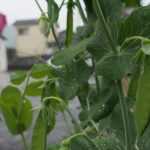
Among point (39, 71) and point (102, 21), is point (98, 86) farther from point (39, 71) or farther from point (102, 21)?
point (102, 21)

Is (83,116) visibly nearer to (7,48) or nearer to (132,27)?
(132,27)

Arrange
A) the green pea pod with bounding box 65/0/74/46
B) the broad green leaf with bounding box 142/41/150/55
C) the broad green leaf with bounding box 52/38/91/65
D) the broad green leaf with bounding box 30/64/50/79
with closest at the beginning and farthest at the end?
1. the broad green leaf with bounding box 142/41/150/55
2. the broad green leaf with bounding box 52/38/91/65
3. the green pea pod with bounding box 65/0/74/46
4. the broad green leaf with bounding box 30/64/50/79

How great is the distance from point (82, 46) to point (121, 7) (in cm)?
5

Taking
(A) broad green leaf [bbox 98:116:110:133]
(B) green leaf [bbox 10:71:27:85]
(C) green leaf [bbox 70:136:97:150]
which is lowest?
(B) green leaf [bbox 10:71:27:85]

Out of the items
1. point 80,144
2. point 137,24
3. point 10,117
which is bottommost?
point 10,117

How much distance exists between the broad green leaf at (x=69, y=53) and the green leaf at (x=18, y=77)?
0.87ft

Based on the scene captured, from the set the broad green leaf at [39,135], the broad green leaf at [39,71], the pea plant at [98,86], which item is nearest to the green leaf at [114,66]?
the pea plant at [98,86]

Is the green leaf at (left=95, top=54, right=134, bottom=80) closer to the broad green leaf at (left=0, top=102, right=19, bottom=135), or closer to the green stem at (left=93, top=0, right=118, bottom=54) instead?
the green stem at (left=93, top=0, right=118, bottom=54)

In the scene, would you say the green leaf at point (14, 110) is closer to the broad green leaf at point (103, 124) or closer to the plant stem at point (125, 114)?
the broad green leaf at point (103, 124)

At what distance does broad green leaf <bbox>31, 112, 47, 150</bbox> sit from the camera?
457 mm

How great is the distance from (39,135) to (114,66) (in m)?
0.15

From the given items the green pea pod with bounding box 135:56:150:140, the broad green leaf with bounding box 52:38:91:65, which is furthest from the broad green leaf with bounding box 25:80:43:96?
the green pea pod with bounding box 135:56:150:140

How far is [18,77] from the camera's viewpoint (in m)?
0.69

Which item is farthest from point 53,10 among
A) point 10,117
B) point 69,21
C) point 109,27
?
point 10,117
